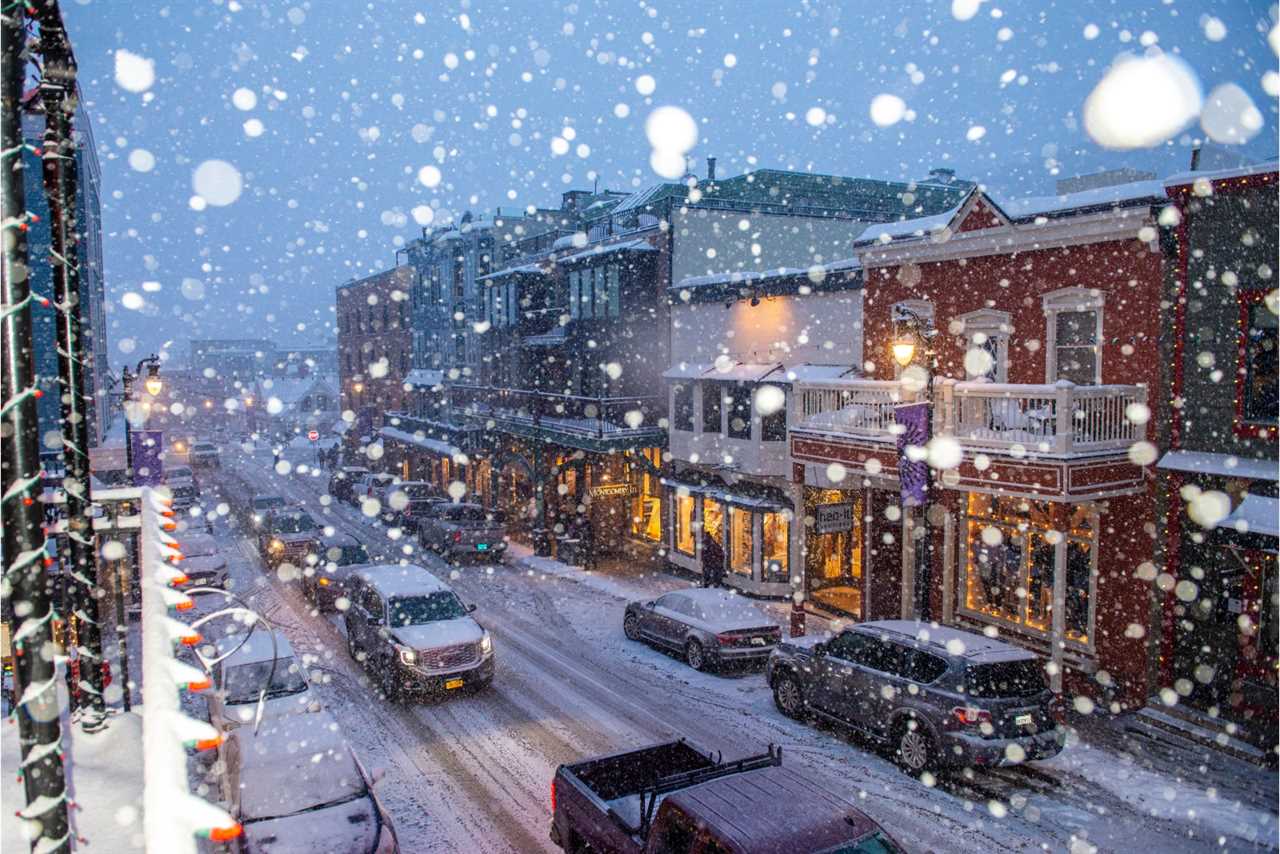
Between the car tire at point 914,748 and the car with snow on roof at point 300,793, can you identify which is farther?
the car tire at point 914,748

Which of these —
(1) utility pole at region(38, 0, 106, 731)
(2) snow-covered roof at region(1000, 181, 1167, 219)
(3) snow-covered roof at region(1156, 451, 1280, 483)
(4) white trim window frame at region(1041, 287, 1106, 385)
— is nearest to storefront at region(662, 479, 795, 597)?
(4) white trim window frame at region(1041, 287, 1106, 385)

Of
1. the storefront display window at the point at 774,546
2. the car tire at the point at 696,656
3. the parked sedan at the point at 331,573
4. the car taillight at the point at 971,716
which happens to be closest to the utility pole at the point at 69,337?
the car taillight at the point at 971,716

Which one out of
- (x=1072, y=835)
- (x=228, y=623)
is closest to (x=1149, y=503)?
(x=1072, y=835)

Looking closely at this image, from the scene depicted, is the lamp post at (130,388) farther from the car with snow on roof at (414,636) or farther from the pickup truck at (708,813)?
the pickup truck at (708,813)

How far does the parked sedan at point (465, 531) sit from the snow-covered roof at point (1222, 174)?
20.1 metres

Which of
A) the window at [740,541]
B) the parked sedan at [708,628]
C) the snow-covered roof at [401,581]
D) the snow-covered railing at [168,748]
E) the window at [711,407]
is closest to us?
the snow-covered railing at [168,748]

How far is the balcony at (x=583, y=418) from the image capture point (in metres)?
28.0

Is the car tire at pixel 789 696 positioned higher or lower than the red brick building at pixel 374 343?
lower

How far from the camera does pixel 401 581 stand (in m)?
17.8

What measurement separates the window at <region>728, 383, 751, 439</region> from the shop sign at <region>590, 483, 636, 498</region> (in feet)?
23.2

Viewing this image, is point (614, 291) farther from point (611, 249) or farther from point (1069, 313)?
point (1069, 313)

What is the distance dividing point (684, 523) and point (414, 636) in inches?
478

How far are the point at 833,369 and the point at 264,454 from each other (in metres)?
60.5

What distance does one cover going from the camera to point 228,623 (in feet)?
57.5
